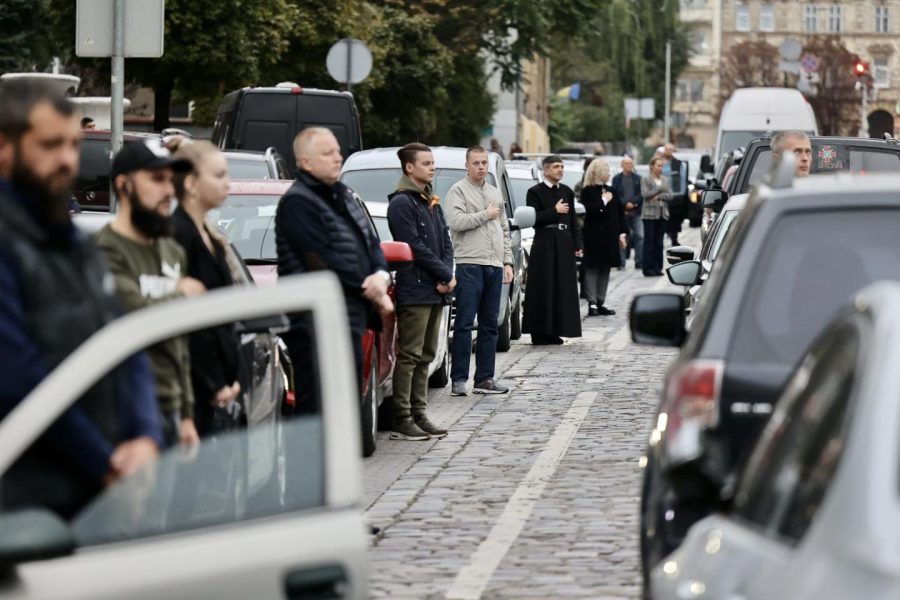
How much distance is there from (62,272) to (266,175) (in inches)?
605

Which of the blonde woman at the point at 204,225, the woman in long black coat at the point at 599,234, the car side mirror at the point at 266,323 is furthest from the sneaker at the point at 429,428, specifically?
the woman in long black coat at the point at 599,234

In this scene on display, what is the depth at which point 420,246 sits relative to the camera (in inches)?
536

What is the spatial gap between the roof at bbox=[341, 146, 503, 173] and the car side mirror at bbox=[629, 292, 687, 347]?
36.5 feet

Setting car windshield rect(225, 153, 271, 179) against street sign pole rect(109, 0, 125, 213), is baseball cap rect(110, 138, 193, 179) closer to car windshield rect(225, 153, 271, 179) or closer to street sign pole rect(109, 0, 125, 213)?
street sign pole rect(109, 0, 125, 213)

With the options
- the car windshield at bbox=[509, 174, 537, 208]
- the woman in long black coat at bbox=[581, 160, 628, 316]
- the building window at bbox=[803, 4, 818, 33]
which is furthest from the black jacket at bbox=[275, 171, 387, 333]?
the building window at bbox=[803, 4, 818, 33]

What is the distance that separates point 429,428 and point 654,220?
18.2m

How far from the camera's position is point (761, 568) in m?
4.10

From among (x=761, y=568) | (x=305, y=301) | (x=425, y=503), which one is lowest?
(x=425, y=503)

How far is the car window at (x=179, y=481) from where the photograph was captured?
175 inches

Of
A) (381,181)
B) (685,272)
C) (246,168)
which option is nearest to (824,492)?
(685,272)

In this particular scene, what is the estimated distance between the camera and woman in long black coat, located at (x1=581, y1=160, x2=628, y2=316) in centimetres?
2420

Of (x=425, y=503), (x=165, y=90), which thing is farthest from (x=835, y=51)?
(x=425, y=503)

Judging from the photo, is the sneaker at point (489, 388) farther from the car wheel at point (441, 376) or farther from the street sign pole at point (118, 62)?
the street sign pole at point (118, 62)

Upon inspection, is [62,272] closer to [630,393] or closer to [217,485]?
[217,485]
